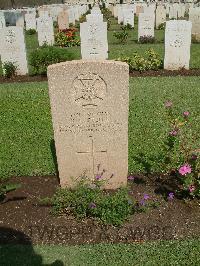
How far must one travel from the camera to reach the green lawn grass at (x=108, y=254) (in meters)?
3.81

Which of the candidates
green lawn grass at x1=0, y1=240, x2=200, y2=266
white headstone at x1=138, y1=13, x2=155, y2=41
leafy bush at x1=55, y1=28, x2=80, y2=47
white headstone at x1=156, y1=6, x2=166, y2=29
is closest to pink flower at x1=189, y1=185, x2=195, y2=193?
green lawn grass at x1=0, y1=240, x2=200, y2=266

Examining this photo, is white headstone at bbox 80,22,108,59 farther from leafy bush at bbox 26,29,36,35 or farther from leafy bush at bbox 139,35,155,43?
leafy bush at bbox 26,29,36,35

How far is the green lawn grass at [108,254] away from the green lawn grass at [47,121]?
1801mm

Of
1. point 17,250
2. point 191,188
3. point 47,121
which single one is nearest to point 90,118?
point 191,188

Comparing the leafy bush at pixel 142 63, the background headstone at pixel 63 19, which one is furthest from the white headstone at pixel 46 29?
the leafy bush at pixel 142 63

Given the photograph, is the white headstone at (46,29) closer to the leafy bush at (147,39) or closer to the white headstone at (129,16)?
the leafy bush at (147,39)

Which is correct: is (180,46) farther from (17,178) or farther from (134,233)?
(134,233)

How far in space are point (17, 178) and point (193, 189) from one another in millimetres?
2697

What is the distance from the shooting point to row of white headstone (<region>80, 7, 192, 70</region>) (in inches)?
437

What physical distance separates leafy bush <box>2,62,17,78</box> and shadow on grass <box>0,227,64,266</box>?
26.5ft

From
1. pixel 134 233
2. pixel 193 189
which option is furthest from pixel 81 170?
pixel 193 189

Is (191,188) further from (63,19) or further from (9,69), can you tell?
(63,19)

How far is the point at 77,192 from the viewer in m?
4.55

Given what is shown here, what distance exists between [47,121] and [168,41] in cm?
550
